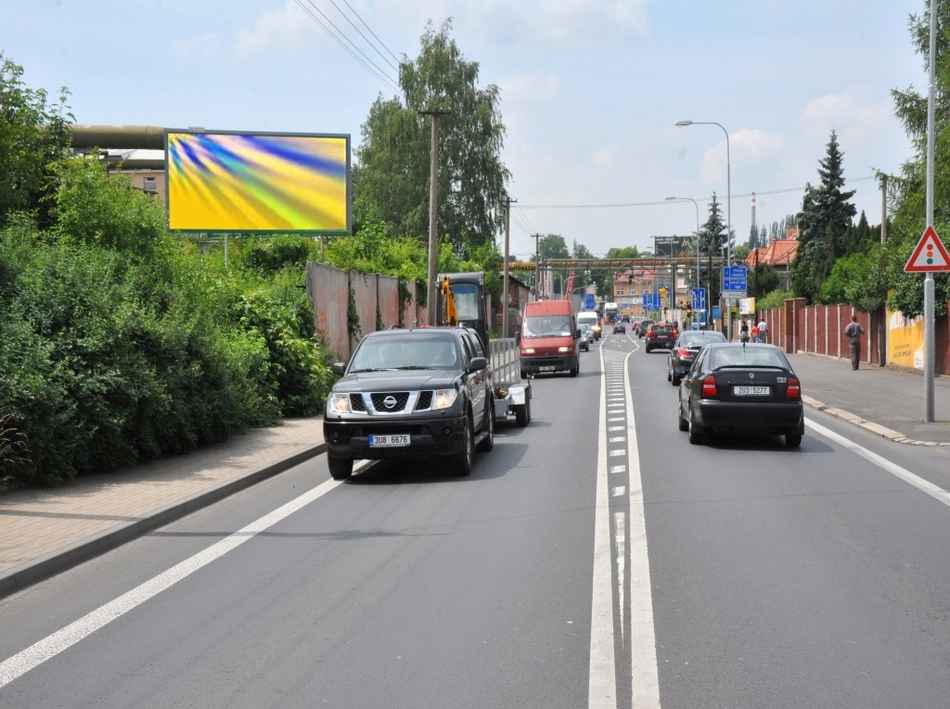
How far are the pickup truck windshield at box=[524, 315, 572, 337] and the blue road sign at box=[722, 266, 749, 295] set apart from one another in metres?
14.4

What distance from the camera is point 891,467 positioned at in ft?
43.2

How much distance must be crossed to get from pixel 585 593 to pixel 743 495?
4552mm

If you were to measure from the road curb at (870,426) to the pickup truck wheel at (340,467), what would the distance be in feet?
26.3

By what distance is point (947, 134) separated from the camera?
34750 millimetres

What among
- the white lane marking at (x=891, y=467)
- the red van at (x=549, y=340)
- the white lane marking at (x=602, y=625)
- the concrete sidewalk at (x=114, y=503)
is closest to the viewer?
the white lane marking at (x=602, y=625)

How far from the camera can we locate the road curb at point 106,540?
7383mm

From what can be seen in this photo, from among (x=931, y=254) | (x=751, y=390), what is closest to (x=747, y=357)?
(x=751, y=390)

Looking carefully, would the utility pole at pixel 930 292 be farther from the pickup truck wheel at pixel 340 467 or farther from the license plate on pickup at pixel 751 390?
the pickup truck wheel at pixel 340 467

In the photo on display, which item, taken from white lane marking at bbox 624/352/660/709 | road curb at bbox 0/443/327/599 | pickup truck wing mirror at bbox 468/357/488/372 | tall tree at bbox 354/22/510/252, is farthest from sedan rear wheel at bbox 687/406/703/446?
tall tree at bbox 354/22/510/252

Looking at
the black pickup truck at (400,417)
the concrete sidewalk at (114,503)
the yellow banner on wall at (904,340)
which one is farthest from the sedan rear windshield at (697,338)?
the black pickup truck at (400,417)

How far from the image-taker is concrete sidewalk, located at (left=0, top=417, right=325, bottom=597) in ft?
26.2

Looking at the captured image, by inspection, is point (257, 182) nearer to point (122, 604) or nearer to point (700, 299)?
point (122, 604)

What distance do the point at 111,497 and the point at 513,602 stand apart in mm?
5392

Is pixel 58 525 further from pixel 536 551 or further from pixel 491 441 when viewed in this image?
pixel 491 441
